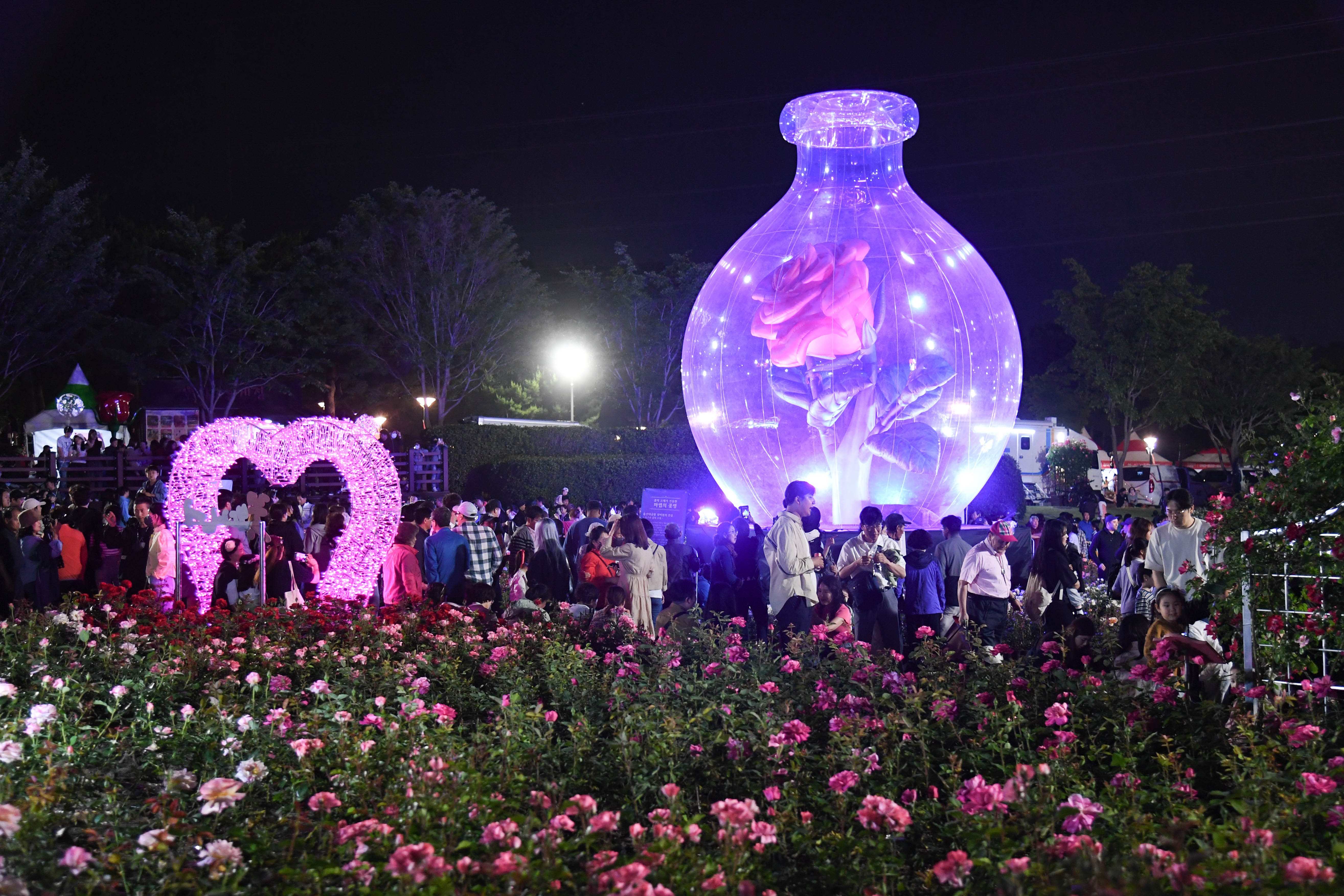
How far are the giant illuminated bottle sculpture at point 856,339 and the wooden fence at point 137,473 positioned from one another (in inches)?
281

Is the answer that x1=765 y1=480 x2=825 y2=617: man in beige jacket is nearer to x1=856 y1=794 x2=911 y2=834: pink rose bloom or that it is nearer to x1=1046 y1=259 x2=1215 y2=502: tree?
x1=856 y1=794 x2=911 y2=834: pink rose bloom

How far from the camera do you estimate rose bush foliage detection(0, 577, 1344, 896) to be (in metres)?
3.12

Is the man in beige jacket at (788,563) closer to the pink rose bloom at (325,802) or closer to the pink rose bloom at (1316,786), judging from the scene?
the pink rose bloom at (1316,786)

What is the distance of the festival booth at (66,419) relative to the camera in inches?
1190

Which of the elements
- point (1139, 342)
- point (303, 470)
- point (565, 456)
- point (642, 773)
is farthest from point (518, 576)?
point (1139, 342)

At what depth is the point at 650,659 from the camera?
6.35 meters

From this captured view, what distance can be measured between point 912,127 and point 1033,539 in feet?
18.7

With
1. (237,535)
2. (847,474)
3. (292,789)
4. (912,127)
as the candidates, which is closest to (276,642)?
(292,789)

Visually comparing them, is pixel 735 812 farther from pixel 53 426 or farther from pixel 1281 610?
pixel 53 426

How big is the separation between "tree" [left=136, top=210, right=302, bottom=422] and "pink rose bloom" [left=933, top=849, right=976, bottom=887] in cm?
3214

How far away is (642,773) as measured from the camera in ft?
13.6

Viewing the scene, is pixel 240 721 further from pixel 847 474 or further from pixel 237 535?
pixel 847 474

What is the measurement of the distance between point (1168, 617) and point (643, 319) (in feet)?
120

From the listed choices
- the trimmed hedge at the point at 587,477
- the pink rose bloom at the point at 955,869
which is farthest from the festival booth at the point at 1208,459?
the pink rose bloom at the point at 955,869
